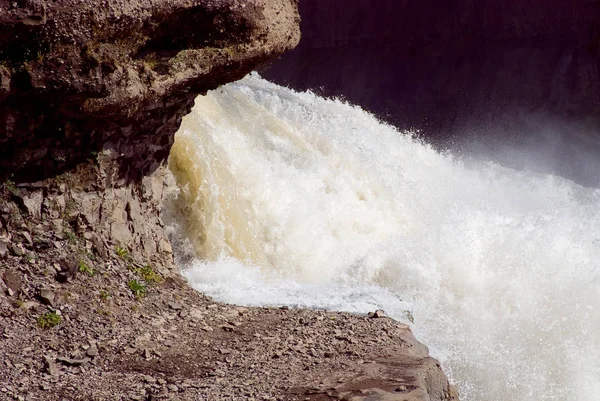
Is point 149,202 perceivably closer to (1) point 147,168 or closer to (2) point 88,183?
(1) point 147,168

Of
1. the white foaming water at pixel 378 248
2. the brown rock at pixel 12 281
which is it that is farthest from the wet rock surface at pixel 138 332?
the white foaming water at pixel 378 248

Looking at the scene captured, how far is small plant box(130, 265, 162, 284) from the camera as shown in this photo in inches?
323

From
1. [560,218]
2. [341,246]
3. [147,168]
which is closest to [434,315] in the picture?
[341,246]

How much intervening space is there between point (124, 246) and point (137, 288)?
0.57 meters

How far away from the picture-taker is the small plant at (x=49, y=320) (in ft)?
22.3

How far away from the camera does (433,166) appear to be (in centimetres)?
1716

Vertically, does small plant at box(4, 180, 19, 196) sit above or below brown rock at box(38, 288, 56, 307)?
above

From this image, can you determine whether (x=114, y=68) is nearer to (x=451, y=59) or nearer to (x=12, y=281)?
(x=12, y=281)

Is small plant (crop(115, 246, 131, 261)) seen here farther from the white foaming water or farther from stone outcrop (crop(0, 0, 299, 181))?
the white foaming water

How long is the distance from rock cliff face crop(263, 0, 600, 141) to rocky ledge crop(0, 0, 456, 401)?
16485mm

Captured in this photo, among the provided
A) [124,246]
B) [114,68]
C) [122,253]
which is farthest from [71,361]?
[114,68]

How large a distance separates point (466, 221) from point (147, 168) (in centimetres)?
562

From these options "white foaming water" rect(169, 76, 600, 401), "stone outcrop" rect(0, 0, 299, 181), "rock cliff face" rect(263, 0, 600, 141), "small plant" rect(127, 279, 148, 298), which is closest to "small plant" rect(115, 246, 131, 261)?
"small plant" rect(127, 279, 148, 298)

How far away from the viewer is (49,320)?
270 inches
